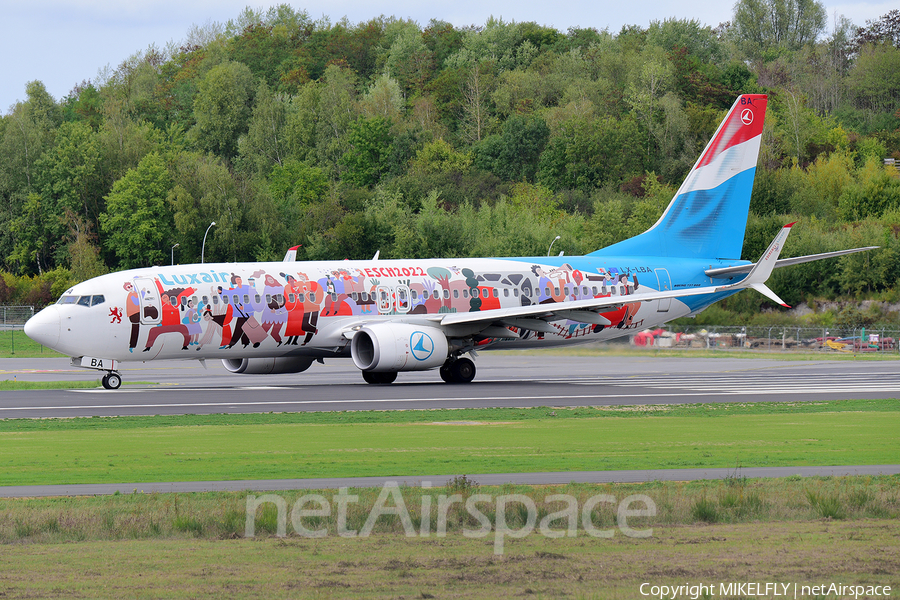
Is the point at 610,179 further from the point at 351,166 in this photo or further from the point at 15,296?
the point at 15,296

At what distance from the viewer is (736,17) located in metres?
169

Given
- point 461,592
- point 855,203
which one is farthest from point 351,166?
point 461,592

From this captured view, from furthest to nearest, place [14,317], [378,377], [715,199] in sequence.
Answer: [14,317], [715,199], [378,377]

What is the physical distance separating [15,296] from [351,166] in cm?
4602

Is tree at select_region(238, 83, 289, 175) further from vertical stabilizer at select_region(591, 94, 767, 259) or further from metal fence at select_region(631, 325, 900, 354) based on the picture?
vertical stabilizer at select_region(591, 94, 767, 259)

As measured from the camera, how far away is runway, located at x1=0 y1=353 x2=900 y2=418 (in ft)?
101

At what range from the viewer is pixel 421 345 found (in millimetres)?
38000

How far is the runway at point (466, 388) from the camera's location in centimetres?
3077

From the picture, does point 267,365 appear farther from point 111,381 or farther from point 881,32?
point 881,32

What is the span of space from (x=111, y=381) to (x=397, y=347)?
904 centimetres

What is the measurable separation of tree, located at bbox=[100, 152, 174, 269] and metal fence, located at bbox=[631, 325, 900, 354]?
58.6 metres

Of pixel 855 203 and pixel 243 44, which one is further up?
pixel 243 44
